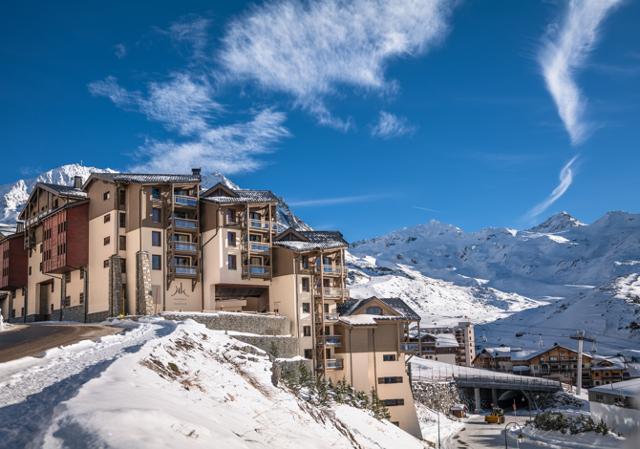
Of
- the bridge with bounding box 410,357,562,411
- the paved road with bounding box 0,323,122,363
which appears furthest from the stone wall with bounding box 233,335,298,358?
the bridge with bounding box 410,357,562,411

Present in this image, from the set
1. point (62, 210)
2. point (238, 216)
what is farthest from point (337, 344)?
point (62, 210)

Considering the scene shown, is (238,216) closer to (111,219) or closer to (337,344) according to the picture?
(111,219)

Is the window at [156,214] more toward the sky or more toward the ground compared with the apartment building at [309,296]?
more toward the sky

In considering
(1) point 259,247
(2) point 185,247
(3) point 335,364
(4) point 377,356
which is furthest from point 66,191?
(4) point 377,356

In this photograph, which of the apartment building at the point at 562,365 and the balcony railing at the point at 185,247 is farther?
the apartment building at the point at 562,365

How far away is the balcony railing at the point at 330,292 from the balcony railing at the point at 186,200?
1612 cm

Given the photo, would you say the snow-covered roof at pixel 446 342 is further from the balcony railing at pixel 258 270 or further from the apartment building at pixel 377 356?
the balcony railing at pixel 258 270

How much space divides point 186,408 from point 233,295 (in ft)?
164

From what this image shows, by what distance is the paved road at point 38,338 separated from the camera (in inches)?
1256

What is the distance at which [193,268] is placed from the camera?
2405 inches

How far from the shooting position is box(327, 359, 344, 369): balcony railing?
67.2m

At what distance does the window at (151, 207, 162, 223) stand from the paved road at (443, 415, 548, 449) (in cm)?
4060

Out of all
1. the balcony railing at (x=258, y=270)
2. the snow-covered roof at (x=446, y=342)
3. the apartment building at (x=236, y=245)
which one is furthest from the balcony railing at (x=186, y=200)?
the snow-covered roof at (x=446, y=342)

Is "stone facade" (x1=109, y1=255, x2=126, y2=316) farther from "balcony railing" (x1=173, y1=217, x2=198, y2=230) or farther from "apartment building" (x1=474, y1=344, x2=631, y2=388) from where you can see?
"apartment building" (x1=474, y1=344, x2=631, y2=388)
